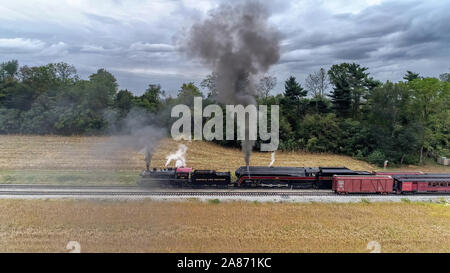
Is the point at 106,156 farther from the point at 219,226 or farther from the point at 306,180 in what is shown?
the point at 306,180

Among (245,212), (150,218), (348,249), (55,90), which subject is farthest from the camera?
(55,90)

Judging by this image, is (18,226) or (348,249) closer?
(348,249)

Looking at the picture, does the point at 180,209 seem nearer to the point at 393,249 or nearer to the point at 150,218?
the point at 150,218

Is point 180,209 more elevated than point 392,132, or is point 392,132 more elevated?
point 392,132

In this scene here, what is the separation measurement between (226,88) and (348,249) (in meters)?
15.6

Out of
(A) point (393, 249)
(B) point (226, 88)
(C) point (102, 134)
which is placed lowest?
(A) point (393, 249)

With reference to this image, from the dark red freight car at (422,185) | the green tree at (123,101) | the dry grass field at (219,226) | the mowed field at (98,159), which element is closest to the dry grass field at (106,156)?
the mowed field at (98,159)

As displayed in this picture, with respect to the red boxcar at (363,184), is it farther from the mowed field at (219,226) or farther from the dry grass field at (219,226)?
the dry grass field at (219,226)

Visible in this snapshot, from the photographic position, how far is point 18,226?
57.4 feet

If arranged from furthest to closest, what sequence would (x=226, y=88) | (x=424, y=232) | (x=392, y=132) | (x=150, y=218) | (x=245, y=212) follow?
(x=392, y=132) < (x=226, y=88) < (x=245, y=212) < (x=150, y=218) < (x=424, y=232)

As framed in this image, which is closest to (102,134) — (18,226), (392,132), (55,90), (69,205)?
(55,90)

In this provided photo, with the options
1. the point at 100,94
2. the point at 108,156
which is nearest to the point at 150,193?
the point at 108,156

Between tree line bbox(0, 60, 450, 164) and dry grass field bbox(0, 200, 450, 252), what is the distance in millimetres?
18846

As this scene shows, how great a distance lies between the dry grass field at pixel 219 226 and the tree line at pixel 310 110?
18846mm
